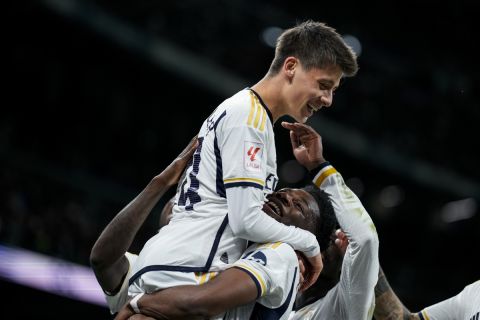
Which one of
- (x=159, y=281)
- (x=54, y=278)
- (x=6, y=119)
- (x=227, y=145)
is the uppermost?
(x=227, y=145)

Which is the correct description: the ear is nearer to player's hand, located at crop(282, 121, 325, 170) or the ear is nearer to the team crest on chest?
player's hand, located at crop(282, 121, 325, 170)

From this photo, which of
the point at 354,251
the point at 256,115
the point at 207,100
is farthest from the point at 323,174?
the point at 207,100

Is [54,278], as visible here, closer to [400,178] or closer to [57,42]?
[57,42]

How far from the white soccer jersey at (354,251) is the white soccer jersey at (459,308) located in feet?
2.33

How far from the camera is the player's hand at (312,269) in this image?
363 cm

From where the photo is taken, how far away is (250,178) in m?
3.38

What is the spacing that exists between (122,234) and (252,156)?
3.12ft

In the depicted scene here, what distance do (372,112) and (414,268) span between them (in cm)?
328

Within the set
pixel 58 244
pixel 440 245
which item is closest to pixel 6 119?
pixel 58 244

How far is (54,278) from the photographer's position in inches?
383

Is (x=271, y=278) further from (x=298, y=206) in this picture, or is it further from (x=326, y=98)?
(x=326, y=98)

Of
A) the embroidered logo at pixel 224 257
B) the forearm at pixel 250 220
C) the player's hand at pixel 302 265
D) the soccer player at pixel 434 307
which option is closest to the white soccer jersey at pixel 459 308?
the soccer player at pixel 434 307

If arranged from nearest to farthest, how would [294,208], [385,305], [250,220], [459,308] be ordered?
[250,220]
[294,208]
[385,305]
[459,308]

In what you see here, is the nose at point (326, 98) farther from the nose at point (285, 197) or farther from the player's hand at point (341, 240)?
the player's hand at point (341, 240)
